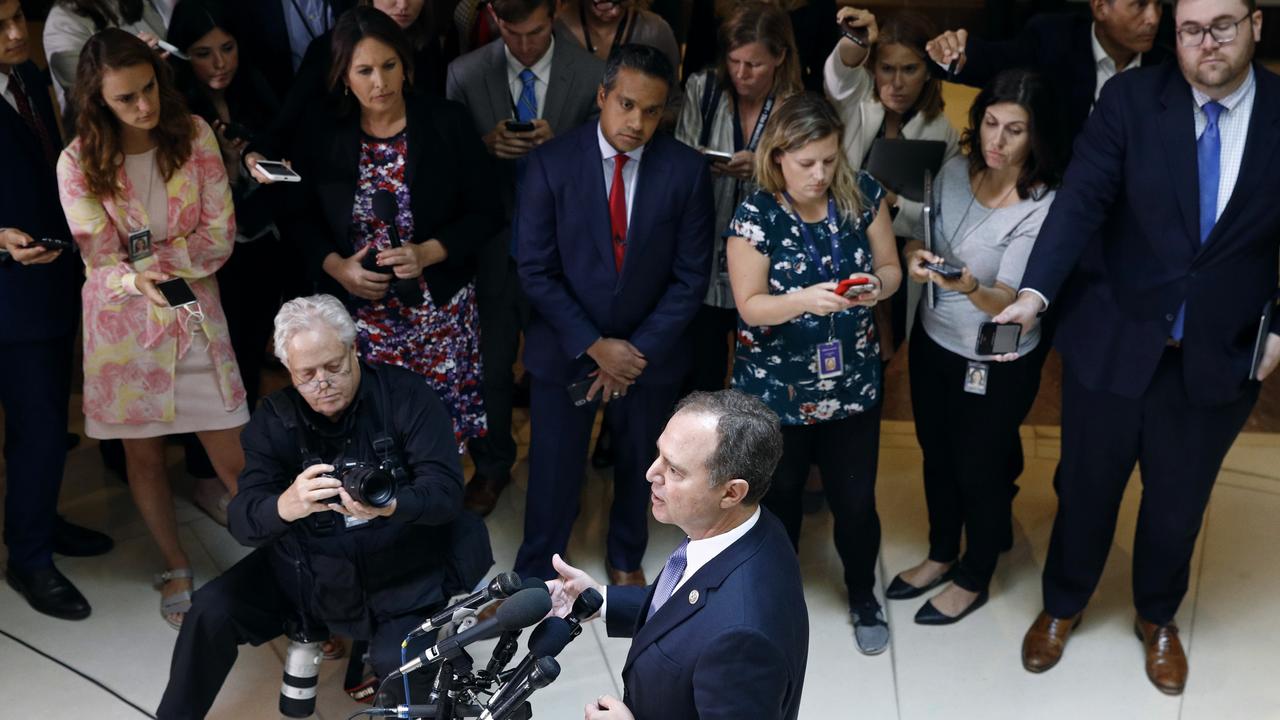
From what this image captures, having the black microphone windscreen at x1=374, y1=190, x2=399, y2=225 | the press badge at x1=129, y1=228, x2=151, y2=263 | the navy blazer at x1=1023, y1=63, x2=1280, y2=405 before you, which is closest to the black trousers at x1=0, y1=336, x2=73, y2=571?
the press badge at x1=129, y1=228, x2=151, y2=263

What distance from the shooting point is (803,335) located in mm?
3906

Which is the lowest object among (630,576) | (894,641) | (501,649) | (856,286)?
(894,641)

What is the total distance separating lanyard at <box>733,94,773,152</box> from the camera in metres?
4.23

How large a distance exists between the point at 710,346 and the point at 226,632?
186 cm


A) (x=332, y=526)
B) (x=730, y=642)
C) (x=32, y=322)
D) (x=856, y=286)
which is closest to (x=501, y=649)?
(x=730, y=642)

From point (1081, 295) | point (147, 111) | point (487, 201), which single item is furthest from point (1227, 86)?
point (147, 111)

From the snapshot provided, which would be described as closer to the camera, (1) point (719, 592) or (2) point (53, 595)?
(1) point (719, 592)

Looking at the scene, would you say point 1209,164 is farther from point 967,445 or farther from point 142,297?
point 142,297

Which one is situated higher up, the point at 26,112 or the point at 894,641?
the point at 26,112

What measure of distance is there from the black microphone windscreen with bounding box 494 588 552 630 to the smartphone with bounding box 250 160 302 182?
1.91 m

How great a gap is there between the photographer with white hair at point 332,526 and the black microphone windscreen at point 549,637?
920 millimetres

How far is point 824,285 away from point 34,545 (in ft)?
8.86

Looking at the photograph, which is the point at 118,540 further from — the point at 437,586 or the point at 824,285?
the point at 824,285

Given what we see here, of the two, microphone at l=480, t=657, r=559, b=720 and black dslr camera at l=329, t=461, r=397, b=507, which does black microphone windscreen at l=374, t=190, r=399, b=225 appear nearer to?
black dslr camera at l=329, t=461, r=397, b=507
